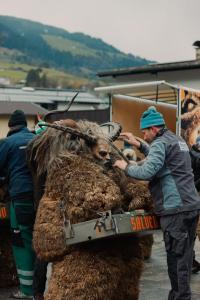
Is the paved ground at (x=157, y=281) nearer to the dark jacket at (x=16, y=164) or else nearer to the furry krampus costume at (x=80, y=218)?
the furry krampus costume at (x=80, y=218)

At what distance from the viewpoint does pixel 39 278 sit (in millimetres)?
6625

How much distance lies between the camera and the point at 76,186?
18.8 ft

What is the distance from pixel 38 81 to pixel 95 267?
357 ft

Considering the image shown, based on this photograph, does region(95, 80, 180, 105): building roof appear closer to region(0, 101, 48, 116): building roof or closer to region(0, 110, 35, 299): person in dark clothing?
region(0, 110, 35, 299): person in dark clothing

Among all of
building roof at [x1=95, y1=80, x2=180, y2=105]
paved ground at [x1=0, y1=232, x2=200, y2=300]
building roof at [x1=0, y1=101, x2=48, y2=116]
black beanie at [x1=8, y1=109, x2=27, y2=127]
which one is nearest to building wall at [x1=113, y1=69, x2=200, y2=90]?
building roof at [x1=95, y1=80, x2=180, y2=105]

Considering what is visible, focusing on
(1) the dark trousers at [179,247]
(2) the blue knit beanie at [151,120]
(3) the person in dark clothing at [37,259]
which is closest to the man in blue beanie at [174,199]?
(1) the dark trousers at [179,247]

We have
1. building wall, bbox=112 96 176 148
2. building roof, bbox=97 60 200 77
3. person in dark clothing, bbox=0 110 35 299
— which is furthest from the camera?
building roof, bbox=97 60 200 77

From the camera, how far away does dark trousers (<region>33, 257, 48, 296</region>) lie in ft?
21.6

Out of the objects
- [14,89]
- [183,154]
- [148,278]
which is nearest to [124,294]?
[183,154]

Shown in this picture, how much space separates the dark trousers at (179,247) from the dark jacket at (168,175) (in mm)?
80

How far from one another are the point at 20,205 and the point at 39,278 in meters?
0.82

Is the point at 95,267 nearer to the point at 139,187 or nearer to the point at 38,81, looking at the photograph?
the point at 139,187

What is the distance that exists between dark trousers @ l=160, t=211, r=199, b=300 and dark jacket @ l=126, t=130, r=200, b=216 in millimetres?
80

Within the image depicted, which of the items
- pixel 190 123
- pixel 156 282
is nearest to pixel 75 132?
pixel 156 282
